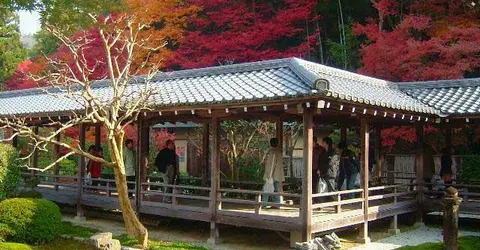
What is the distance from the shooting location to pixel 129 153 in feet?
51.2

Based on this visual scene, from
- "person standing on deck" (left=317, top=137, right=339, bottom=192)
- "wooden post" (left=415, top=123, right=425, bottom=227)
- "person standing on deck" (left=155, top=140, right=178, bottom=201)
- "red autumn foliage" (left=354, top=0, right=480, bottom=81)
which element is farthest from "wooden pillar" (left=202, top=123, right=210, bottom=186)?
"red autumn foliage" (left=354, top=0, right=480, bottom=81)

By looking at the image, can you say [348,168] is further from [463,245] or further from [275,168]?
[463,245]

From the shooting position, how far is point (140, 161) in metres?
Answer: 14.4

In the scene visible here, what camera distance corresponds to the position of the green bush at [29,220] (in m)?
11.9

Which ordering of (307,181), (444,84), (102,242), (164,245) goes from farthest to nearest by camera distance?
(444,84)
(164,245)
(307,181)
(102,242)

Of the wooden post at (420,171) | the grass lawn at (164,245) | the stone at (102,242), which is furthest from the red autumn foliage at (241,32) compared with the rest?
the stone at (102,242)

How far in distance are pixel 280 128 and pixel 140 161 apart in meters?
3.97

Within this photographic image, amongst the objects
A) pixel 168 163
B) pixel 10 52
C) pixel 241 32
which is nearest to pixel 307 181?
pixel 168 163

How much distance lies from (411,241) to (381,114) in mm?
3287

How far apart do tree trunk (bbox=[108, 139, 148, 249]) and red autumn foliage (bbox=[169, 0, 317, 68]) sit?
1707cm

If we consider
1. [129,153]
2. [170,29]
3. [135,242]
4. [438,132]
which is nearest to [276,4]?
[170,29]

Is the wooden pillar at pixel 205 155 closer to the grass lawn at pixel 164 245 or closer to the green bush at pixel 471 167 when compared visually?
the grass lawn at pixel 164 245

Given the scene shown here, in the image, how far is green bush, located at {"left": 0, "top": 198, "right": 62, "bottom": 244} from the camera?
11914mm

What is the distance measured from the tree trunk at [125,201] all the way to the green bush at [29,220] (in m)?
2.14
